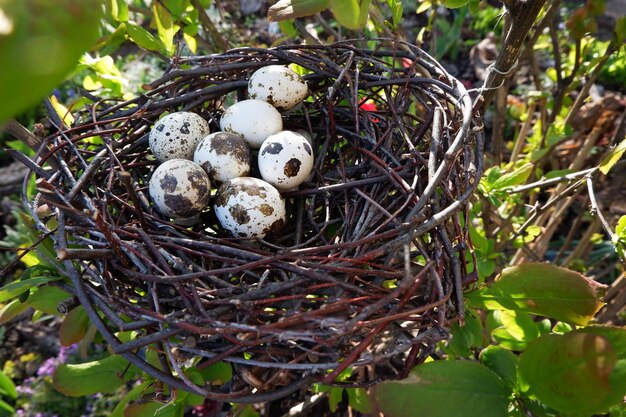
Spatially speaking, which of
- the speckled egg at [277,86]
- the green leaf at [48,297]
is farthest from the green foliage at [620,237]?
the green leaf at [48,297]

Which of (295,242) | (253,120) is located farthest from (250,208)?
(253,120)

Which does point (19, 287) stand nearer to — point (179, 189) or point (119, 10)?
point (179, 189)

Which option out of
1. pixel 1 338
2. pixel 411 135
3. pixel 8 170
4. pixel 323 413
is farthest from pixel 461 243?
pixel 8 170

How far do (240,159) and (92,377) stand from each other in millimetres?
463

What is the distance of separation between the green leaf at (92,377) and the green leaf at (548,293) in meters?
0.58

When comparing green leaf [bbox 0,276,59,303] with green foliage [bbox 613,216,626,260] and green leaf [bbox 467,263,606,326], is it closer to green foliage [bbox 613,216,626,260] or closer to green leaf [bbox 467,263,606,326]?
green leaf [bbox 467,263,606,326]

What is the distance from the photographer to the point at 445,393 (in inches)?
21.0

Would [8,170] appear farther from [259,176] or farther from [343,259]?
[343,259]

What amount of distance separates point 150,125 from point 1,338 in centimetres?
128

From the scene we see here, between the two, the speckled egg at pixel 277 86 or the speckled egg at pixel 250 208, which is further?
the speckled egg at pixel 277 86

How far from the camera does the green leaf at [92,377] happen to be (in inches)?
32.3

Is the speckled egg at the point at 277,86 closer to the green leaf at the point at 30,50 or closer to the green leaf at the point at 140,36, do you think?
the green leaf at the point at 140,36

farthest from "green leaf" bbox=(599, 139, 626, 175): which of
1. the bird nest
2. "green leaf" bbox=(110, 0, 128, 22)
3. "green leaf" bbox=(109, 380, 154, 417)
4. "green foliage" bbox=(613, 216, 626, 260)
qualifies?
"green leaf" bbox=(110, 0, 128, 22)

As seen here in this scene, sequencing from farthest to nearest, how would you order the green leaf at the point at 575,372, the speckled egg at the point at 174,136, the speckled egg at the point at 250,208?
the speckled egg at the point at 174,136, the speckled egg at the point at 250,208, the green leaf at the point at 575,372
